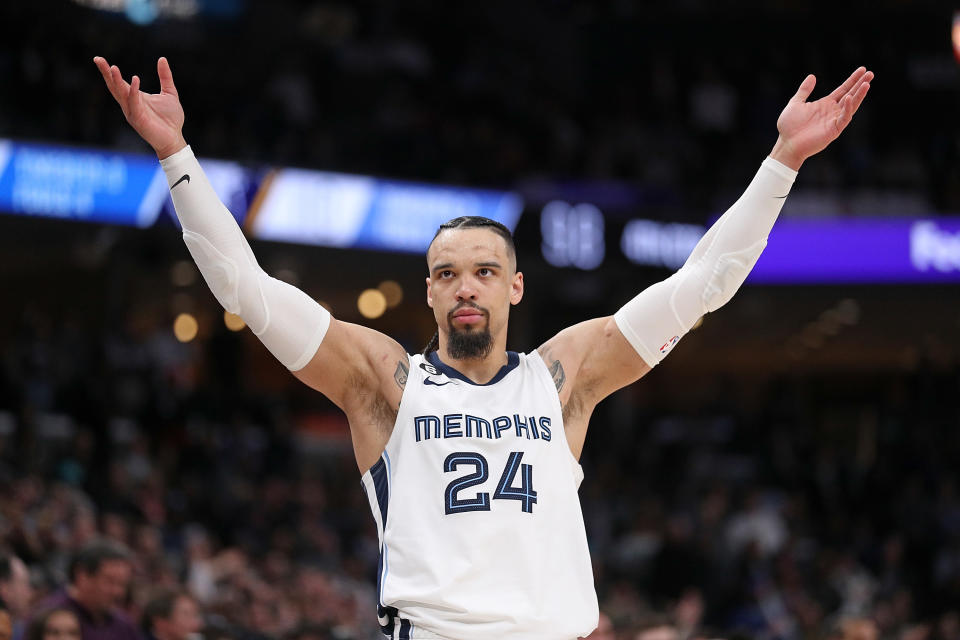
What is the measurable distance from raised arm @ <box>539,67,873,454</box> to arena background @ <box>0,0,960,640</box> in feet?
16.0

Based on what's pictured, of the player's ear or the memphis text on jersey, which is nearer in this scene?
the memphis text on jersey

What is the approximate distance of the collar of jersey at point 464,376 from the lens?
4238 millimetres

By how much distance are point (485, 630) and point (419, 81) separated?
653 inches

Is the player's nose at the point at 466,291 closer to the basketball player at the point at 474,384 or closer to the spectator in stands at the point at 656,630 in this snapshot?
the basketball player at the point at 474,384

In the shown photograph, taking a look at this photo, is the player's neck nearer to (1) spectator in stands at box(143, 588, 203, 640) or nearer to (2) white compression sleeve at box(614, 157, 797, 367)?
(2) white compression sleeve at box(614, 157, 797, 367)

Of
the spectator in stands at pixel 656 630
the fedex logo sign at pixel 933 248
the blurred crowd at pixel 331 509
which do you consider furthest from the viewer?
the fedex logo sign at pixel 933 248

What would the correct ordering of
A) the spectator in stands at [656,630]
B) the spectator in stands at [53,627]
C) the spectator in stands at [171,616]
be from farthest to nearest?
the spectator in stands at [656,630], the spectator in stands at [171,616], the spectator in stands at [53,627]

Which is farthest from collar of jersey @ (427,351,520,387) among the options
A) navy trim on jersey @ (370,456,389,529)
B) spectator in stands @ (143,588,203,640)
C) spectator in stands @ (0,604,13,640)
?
spectator in stands @ (143,588,203,640)

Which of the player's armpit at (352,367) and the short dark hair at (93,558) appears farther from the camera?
the short dark hair at (93,558)

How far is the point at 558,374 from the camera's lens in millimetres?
4352

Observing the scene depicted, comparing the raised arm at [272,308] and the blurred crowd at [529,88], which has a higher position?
the blurred crowd at [529,88]

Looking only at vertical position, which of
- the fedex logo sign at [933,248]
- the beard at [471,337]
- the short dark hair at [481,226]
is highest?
the fedex logo sign at [933,248]

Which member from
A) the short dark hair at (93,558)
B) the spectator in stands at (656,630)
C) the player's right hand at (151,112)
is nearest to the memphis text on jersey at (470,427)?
the player's right hand at (151,112)

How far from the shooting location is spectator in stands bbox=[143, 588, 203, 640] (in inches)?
281
